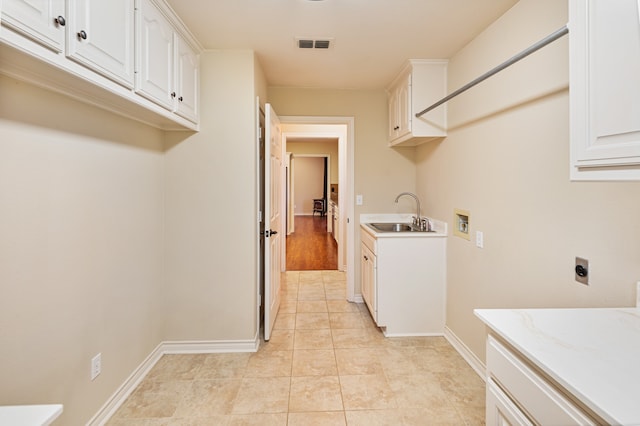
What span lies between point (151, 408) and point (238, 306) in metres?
0.87

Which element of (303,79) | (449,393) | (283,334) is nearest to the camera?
(449,393)

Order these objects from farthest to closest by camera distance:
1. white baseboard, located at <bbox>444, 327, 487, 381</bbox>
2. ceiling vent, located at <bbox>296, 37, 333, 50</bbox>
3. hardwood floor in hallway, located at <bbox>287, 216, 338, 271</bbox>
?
hardwood floor in hallway, located at <bbox>287, 216, 338, 271</bbox>, ceiling vent, located at <bbox>296, 37, 333, 50</bbox>, white baseboard, located at <bbox>444, 327, 487, 381</bbox>

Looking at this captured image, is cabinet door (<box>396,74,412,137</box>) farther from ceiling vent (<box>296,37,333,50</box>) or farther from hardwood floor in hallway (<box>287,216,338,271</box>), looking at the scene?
hardwood floor in hallway (<box>287,216,338,271</box>)

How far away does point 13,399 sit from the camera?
3.97 ft

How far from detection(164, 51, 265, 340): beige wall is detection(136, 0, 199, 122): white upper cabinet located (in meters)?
0.21

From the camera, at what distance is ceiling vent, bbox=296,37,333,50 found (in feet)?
7.65

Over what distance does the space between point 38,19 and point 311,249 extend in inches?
235

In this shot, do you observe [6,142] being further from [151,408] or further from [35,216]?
[151,408]

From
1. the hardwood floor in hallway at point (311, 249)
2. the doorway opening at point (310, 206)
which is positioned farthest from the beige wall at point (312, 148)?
the hardwood floor in hallway at point (311, 249)

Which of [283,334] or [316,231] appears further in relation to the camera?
[316,231]

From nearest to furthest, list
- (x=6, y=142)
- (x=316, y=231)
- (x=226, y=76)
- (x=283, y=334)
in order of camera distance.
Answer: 1. (x=6, y=142)
2. (x=226, y=76)
3. (x=283, y=334)
4. (x=316, y=231)

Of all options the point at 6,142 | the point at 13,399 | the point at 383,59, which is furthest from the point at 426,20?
the point at 13,399

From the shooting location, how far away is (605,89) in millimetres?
929

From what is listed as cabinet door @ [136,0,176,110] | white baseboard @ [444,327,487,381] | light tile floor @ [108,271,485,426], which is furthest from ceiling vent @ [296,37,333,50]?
white baseboard @ [444,327,487,381]
